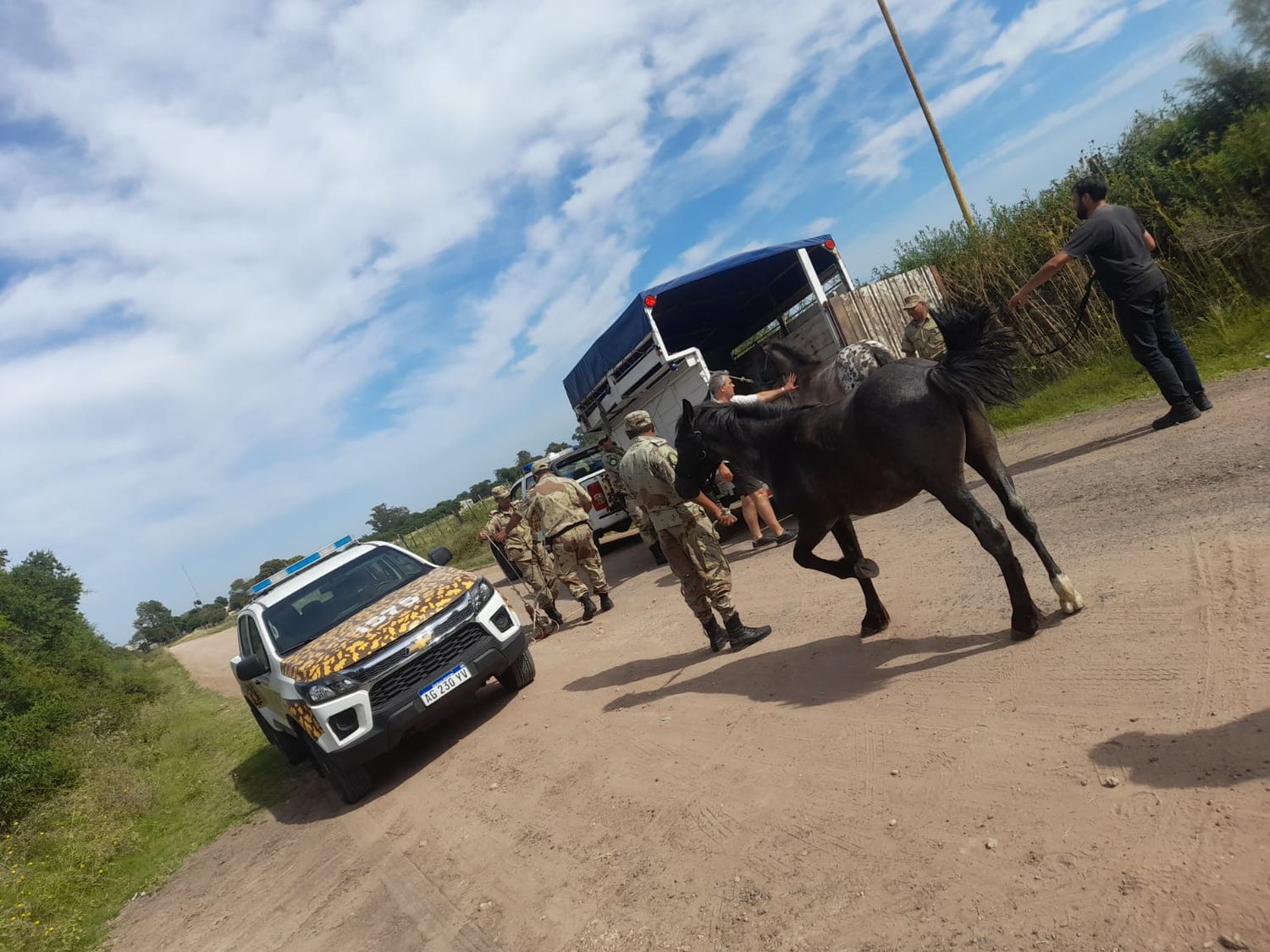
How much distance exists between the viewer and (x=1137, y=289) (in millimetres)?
7141

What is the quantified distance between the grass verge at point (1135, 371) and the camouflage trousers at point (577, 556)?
4.99 metres

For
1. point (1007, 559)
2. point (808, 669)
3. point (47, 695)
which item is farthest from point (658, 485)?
point (47, 695)

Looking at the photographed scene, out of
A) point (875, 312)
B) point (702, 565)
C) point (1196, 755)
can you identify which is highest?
point (875, 312)

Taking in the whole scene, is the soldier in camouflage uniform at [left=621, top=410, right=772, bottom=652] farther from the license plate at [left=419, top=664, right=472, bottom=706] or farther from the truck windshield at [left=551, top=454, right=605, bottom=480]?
the truck windshield at [left=551, top=454, right=605, bottom=480]

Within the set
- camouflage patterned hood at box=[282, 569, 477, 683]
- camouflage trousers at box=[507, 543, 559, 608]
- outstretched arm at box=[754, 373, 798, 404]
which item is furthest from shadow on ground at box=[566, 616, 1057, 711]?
camouflage trousers at box=[507, 543, 559, 608]

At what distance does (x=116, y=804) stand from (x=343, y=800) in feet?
14.3

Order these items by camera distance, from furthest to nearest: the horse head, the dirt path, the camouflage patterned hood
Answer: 1. the camouflage patterned hood
2. the horse head
3. the dirt path

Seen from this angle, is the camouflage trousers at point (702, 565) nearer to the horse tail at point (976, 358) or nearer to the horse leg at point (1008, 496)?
the horse leg at point (1008, 496)

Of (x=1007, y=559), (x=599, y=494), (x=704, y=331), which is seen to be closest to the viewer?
(x=1007, y=559)

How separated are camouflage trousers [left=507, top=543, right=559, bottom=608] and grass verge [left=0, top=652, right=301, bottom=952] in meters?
3.60

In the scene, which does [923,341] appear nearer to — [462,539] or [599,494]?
[599,494]

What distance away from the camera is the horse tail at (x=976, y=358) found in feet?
14.8

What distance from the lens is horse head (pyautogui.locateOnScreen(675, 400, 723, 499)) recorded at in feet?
20.3

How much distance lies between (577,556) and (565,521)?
509 millimetres
